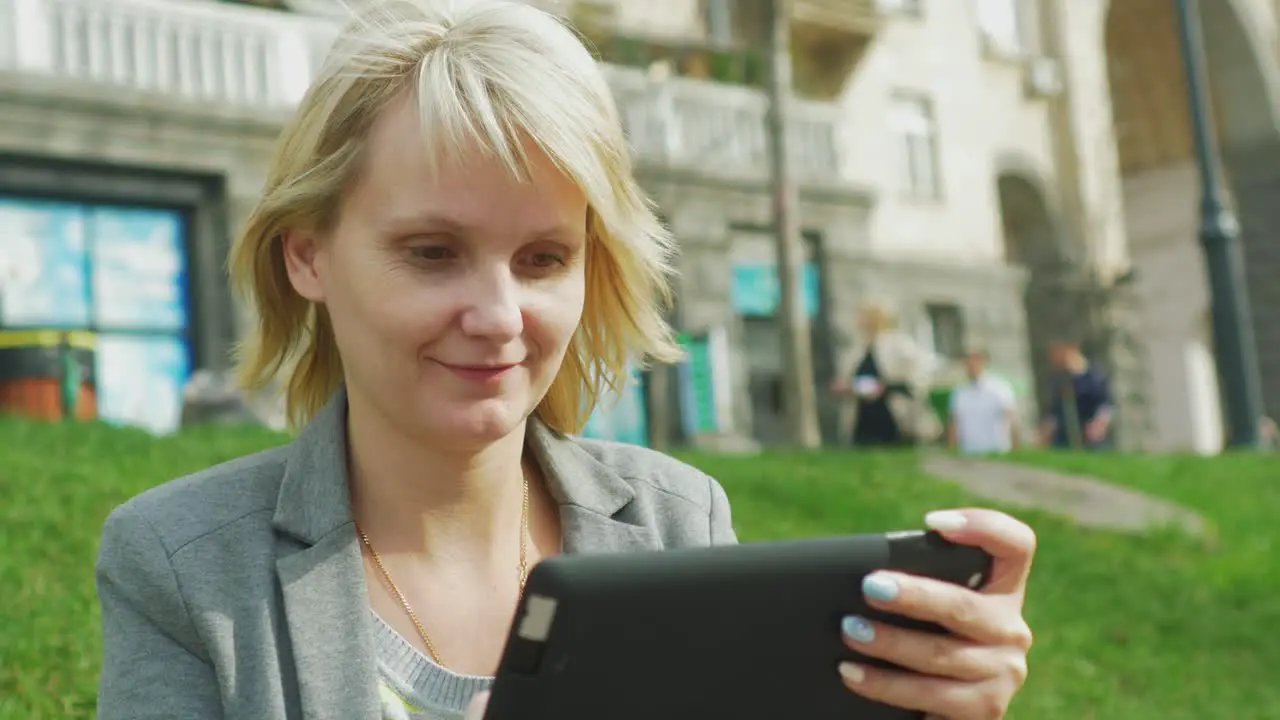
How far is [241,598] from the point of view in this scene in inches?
68.1

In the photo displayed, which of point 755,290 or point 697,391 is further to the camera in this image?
point 755,290

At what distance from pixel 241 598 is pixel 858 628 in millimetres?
767

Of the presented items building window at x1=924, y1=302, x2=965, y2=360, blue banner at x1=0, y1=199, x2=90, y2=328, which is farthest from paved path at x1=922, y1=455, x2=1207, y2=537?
building window at x1=924, y1=302, x2=965, y2=360

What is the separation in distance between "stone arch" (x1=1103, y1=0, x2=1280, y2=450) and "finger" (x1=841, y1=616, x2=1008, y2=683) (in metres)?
24.8

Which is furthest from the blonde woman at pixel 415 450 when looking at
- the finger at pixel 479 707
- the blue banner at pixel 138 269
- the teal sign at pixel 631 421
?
the teal sign at pixel 631 421

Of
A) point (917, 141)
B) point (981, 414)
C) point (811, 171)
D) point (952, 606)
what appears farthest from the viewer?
point (917, 141)

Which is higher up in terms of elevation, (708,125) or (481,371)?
(708,125)

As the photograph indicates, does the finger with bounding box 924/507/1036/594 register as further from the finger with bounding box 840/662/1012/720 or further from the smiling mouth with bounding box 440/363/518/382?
the smiling mouth with bounding box 440/363/518/382

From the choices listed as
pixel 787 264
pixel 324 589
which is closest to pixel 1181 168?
pixel 787 264

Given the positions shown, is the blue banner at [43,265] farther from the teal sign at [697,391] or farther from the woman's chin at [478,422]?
the woman's chin at [478,422]

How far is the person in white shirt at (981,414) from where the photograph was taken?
1154 cm

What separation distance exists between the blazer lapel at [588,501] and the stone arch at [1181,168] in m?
24.5

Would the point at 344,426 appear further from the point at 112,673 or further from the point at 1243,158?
the point at 1243,158

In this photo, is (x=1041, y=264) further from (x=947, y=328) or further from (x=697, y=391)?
(x=697, y=391)
